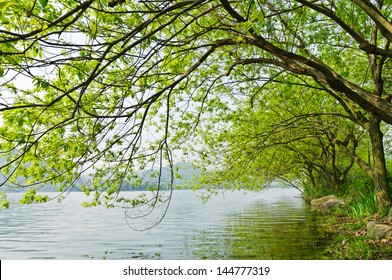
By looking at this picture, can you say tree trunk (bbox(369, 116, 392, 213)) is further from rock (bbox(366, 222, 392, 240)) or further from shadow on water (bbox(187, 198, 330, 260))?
rock (bbox(366, 222, 392, 240))

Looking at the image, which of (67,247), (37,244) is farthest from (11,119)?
(37,244)

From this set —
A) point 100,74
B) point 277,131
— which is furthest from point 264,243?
point 100,74

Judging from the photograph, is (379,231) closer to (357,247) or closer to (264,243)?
(357,247)

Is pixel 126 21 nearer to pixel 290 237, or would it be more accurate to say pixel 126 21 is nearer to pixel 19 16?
pixel 19 16

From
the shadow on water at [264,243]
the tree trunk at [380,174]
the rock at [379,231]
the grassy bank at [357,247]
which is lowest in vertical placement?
the shadow on water at [264,243]

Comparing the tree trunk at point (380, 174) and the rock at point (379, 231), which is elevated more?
the tree trunk at point (380, 174)

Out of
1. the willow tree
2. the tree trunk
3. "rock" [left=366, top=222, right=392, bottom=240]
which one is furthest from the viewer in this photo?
the tree trunk

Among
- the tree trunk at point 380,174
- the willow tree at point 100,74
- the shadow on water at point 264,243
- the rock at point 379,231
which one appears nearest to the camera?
the willow tree at point 100,74

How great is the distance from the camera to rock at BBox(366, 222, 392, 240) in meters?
13.6

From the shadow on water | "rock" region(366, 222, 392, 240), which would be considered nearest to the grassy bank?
"rock" region(366, 222, 392, 240)

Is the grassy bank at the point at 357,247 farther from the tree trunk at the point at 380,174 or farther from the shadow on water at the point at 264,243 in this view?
the tree trunk at the point at 380,174

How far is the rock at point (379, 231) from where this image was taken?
535 inches

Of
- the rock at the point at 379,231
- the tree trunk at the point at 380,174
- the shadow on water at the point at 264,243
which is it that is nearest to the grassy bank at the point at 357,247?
the rock at the point at 379,231

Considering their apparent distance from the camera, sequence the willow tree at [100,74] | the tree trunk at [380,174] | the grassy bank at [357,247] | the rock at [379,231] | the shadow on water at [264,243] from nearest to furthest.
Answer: the willow tree at [100,74], the grassy bank at [357,247], the rock at [379,231], the shadow on water at [264,243], the tree trunk at [380,174]
